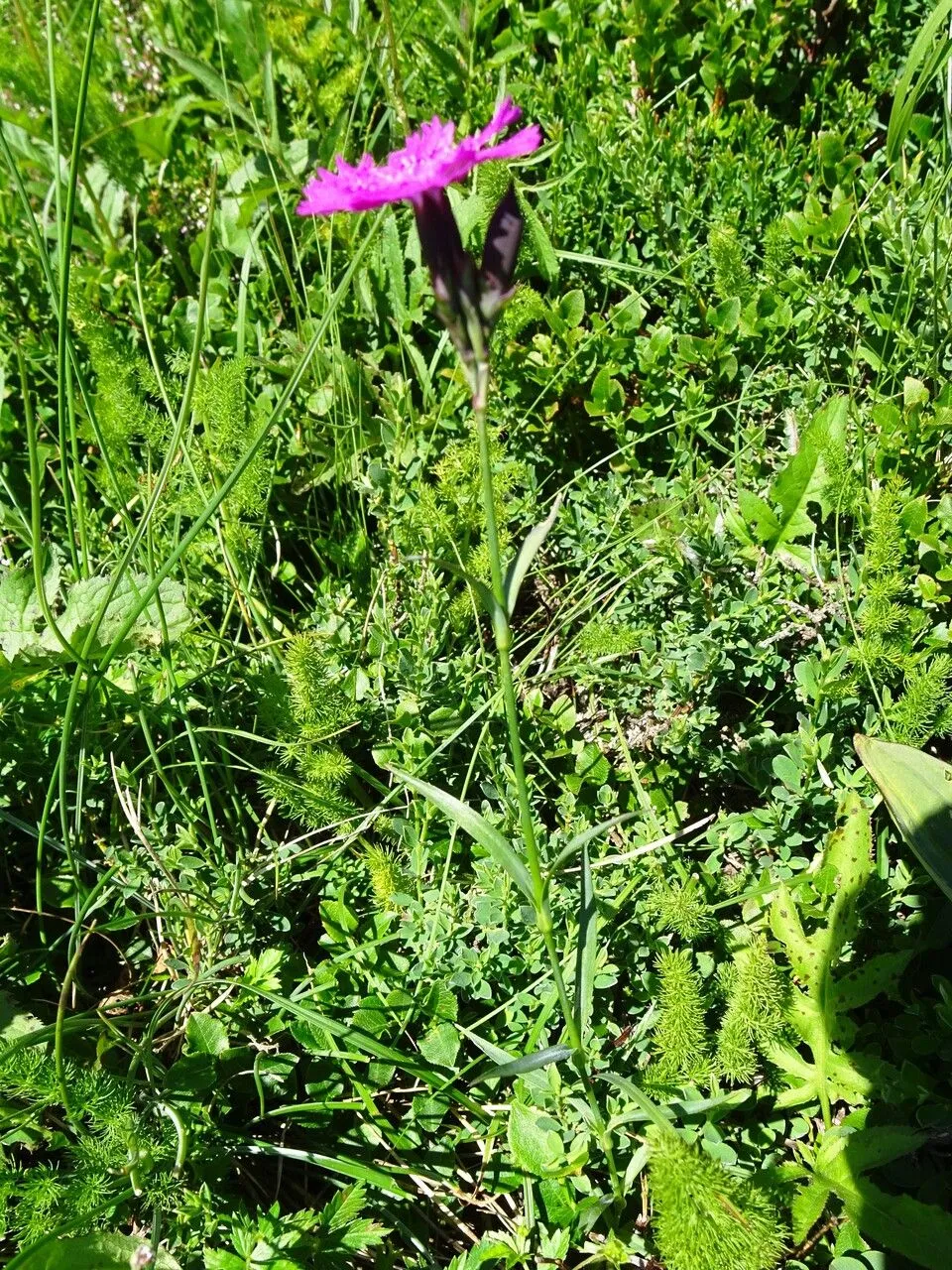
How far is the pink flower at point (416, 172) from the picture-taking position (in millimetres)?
1021

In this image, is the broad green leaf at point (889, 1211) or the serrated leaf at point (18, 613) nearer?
the broad green leaf at point (889, 1211)

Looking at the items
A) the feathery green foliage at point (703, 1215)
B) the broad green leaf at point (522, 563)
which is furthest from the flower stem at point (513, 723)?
the feathery green foliage at point (703, 1215)

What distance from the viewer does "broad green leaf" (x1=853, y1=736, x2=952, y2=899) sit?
4.70ft

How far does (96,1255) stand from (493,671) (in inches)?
41.6

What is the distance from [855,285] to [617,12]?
1.00 m

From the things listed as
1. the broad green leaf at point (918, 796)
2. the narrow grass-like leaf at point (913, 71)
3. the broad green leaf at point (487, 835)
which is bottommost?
the broad green leaf at point (918, 796)

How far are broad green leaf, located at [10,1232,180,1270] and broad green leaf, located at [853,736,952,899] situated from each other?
3.74 feet

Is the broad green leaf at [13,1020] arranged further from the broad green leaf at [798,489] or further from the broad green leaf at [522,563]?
the broad green leaf at [798,489]

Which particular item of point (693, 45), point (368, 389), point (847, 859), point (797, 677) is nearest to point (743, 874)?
point (847, 859)

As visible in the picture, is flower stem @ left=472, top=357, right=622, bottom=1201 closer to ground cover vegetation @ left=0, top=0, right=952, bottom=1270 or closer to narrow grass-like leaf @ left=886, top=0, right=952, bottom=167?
ground cover vegetation @ left=0, top=0, right=952, bottom=1270

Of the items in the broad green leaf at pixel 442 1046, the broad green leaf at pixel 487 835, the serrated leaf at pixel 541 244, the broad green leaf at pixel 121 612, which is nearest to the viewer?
the broad green leaf at pixel 487 835

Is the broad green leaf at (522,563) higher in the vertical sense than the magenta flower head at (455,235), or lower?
lower

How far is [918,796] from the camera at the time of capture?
146 cm

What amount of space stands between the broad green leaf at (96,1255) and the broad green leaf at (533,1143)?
0.48m
